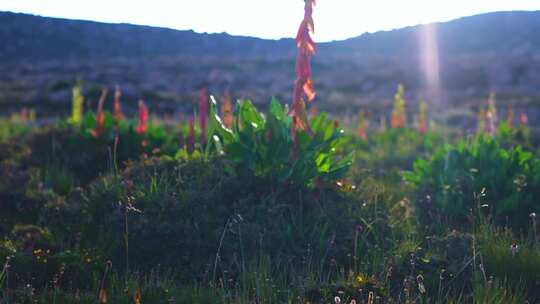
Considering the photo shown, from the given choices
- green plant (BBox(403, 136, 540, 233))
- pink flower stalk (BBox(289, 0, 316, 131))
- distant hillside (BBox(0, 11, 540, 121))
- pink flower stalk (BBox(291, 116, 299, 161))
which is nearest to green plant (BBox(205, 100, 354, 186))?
pink flower stalk (BBox(291, 116, 299, 161))

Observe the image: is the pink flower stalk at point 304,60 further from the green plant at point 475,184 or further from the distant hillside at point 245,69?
the distant hillside at point 245,69

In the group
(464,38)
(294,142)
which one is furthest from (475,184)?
(464,38)

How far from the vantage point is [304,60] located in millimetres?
4988

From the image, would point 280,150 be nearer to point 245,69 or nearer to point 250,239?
point 250,239

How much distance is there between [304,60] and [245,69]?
185ft

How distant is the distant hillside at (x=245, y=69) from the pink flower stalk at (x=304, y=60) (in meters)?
21.8

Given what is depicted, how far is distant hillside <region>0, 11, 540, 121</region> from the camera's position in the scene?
3381 cm

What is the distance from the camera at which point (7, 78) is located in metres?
52.8

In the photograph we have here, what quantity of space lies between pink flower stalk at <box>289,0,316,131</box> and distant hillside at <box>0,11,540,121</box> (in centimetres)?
2183

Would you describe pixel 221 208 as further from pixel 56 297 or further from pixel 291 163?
pixel 56 297

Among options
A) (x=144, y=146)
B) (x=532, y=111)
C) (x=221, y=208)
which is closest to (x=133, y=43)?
(x=532, y=111)

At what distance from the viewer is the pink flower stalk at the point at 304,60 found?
16.2 ft

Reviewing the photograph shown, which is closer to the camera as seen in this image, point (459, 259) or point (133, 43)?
point (459, 259)

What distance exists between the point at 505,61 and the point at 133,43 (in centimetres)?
3134
